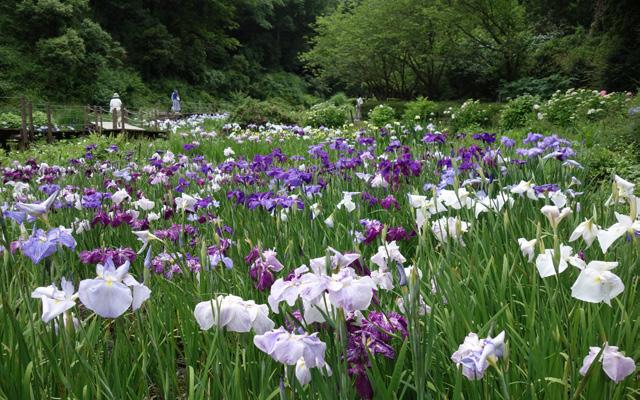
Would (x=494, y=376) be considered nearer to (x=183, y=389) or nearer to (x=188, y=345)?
(x=188, y=345)

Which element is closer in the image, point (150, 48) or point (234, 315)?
point (234, 315)

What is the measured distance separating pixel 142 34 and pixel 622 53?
26.3 metres

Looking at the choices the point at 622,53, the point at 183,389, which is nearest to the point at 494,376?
the point at 183,389

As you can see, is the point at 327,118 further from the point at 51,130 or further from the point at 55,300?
the point at 55,300

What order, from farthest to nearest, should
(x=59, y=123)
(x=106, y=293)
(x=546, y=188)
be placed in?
1. (x=59, y=123)
2. (x=546, y=188)
3. (x=106, y=293)

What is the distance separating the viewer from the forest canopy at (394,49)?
1836 cm

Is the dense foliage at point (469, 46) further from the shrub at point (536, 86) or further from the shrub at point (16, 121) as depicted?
the shrub at point (16, 121)

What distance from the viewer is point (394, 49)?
22297 mm

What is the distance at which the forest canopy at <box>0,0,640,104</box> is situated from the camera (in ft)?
60.2

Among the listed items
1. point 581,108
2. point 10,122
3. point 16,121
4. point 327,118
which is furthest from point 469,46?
point 10,122

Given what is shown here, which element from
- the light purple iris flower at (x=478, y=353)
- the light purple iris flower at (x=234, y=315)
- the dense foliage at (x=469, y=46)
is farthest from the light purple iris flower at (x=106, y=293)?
the dense foliage at (x=469, y=46)

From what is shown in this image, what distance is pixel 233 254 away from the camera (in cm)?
224

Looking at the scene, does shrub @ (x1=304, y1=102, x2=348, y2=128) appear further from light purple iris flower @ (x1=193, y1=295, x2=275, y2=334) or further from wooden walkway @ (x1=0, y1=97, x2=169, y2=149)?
light purple iris flower @ (x1=193, y1=295, x2=275, y2=334)

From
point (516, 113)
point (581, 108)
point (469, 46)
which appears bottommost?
point (516, 113)
